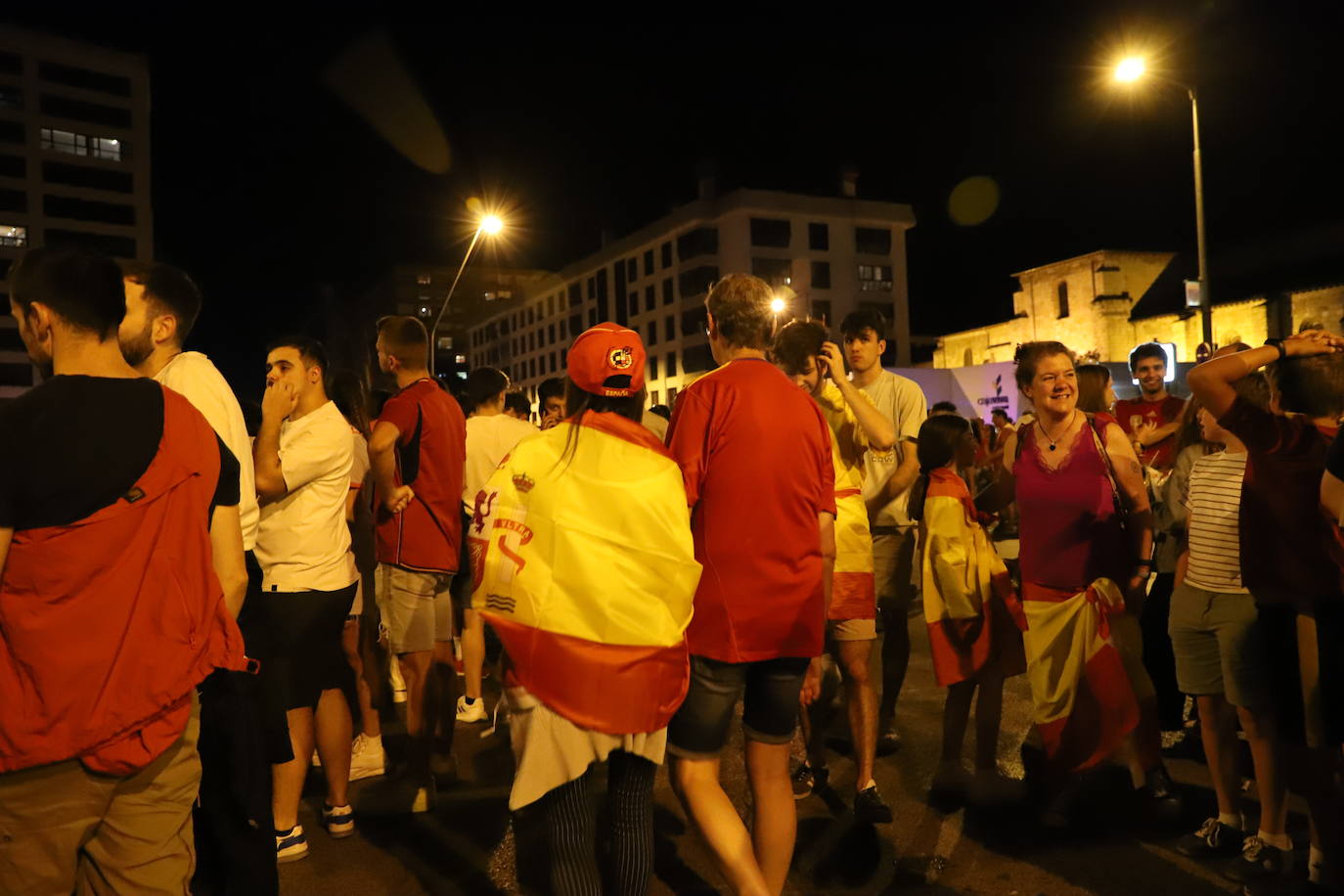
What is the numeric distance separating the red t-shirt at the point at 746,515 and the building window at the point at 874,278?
192ft

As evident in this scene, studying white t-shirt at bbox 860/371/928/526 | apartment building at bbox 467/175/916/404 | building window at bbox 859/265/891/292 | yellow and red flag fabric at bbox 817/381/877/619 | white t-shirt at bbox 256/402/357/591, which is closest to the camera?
white t-shirt at bbox 256/402/357/591

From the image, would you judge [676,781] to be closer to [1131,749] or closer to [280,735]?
[280,735]

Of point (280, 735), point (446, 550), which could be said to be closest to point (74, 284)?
point (280, 735)

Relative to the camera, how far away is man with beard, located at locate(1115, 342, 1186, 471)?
21.0 ft

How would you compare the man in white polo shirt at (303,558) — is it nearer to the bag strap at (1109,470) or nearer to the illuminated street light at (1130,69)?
the bag strap at (1109,470)

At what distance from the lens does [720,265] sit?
56.5 meters

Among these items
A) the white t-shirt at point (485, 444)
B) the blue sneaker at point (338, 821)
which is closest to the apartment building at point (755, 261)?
the white t-shirt at point (485, 444)

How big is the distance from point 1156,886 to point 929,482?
6.72 feet

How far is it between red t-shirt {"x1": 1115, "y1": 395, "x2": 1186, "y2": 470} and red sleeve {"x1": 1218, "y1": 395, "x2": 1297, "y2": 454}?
10.2ft

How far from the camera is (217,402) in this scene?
307 centimetres

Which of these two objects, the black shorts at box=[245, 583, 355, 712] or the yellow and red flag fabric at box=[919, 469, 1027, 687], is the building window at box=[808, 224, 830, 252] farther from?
the black shorts at box=[245, 583, 355, 712]

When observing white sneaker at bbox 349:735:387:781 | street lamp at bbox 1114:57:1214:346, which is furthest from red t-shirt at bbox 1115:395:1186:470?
street lamp at bbox 1114:57:1214:346

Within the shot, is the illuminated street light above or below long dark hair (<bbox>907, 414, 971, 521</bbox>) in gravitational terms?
above

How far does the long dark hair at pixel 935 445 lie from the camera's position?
4.69 meters
